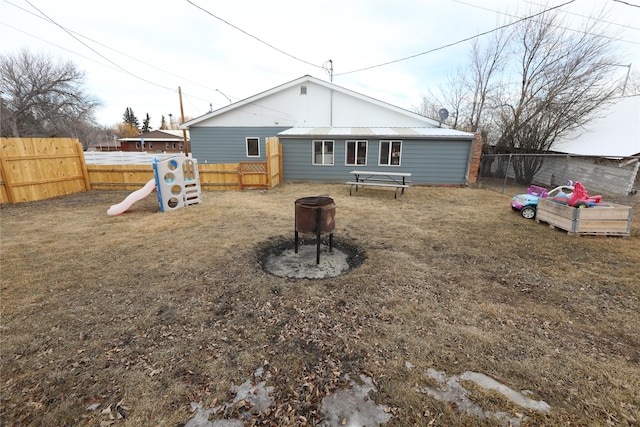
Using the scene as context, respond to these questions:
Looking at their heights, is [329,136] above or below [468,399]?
above

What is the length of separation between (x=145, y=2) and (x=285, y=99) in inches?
317

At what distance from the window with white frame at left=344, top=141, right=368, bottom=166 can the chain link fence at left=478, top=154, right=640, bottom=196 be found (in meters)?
5.89

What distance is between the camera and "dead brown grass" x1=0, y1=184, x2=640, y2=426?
83.0 inches

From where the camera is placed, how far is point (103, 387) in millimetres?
2213

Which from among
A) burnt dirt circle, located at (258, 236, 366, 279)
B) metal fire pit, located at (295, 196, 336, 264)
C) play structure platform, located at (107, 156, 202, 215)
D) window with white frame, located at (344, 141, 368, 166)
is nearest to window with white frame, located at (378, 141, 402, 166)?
window with white frame, located at (344, 141, 368, 166)

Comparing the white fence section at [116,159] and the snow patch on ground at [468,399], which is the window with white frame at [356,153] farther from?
the white fence section at [116,159]

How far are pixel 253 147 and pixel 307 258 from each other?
485 inches

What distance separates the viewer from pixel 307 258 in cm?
495

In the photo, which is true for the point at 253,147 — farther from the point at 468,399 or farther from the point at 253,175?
the point at 468,399

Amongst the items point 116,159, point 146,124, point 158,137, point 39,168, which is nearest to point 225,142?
point 39,168

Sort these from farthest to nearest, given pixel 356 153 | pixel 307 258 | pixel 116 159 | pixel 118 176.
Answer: pixel 116 159 → pixel 356 153 → pixel 118 176 → pixel 307 258

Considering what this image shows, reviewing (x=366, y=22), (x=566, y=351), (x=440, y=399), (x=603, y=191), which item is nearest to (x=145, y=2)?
(x=366, y=22)

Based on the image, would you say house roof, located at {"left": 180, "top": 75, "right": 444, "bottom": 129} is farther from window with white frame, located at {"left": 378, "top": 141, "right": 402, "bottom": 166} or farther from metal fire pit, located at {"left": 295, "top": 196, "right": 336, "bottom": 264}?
metal fire pit, located at {"left": 295, "top": 196, "right": 336, "bottom": 264}

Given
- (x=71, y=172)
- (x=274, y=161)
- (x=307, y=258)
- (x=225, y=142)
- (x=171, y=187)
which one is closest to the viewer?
(x=307, y=258)
